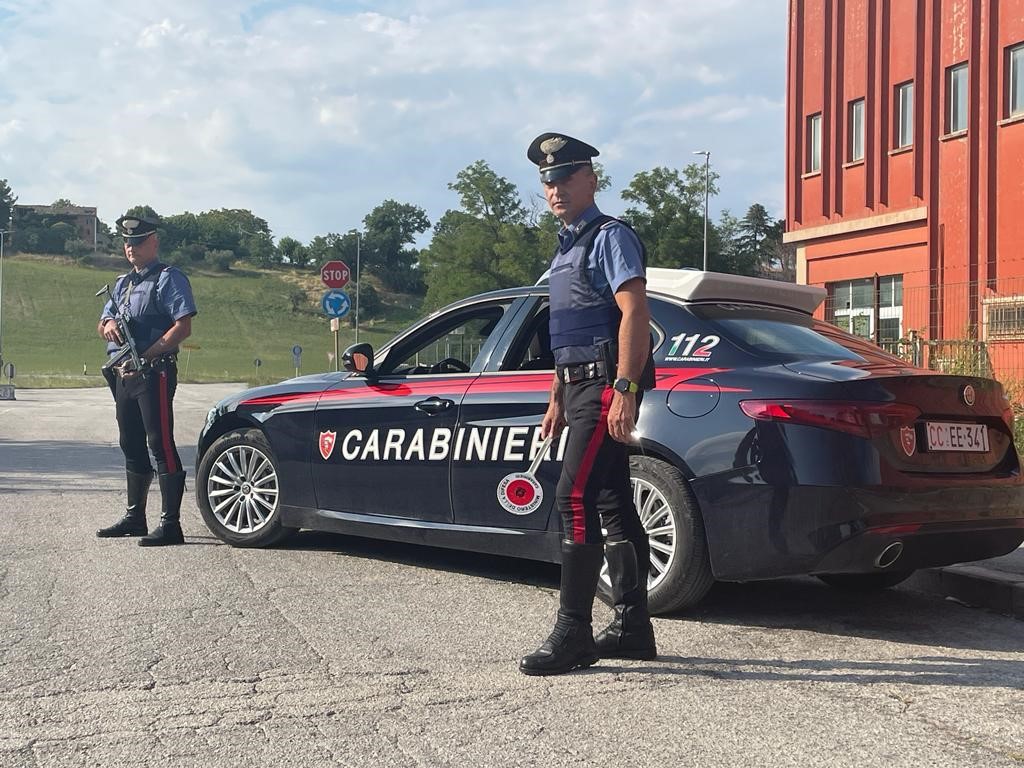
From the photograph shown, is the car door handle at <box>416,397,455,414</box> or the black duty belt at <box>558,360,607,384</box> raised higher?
the black duty belt at <box>558,360,607,384</box>

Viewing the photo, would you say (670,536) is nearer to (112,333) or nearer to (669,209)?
Answer: (112,333)

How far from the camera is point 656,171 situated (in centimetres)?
6850

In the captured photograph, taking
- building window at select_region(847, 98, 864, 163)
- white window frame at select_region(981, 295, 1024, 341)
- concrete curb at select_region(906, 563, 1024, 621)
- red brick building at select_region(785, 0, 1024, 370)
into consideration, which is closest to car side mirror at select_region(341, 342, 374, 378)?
concrete curb at select_region(906, 563, 1024, 621)

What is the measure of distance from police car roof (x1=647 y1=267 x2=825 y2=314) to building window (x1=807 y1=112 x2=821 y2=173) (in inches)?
782

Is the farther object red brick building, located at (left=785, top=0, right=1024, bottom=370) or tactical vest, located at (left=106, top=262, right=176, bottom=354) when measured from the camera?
red brick building, located at (left=785, top=0, right=1024, bottom=370)

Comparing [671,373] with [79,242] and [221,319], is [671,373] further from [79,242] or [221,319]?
[79,242]

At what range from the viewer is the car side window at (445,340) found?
6.34 meters

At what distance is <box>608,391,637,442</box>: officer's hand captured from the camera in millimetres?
4188

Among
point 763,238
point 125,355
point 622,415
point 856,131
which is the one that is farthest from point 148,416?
point 763,238

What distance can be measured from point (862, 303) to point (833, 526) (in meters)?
19.5

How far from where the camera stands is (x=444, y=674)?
4316mm

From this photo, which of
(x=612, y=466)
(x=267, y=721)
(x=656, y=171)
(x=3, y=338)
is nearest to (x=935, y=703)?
(x=612, y=466)

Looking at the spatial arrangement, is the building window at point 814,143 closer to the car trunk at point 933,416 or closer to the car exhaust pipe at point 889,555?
the car trunk at point 933,416

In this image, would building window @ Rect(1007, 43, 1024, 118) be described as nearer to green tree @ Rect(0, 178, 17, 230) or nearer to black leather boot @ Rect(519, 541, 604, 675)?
black leather boot @ Rect(519, 541, 604, 675)
